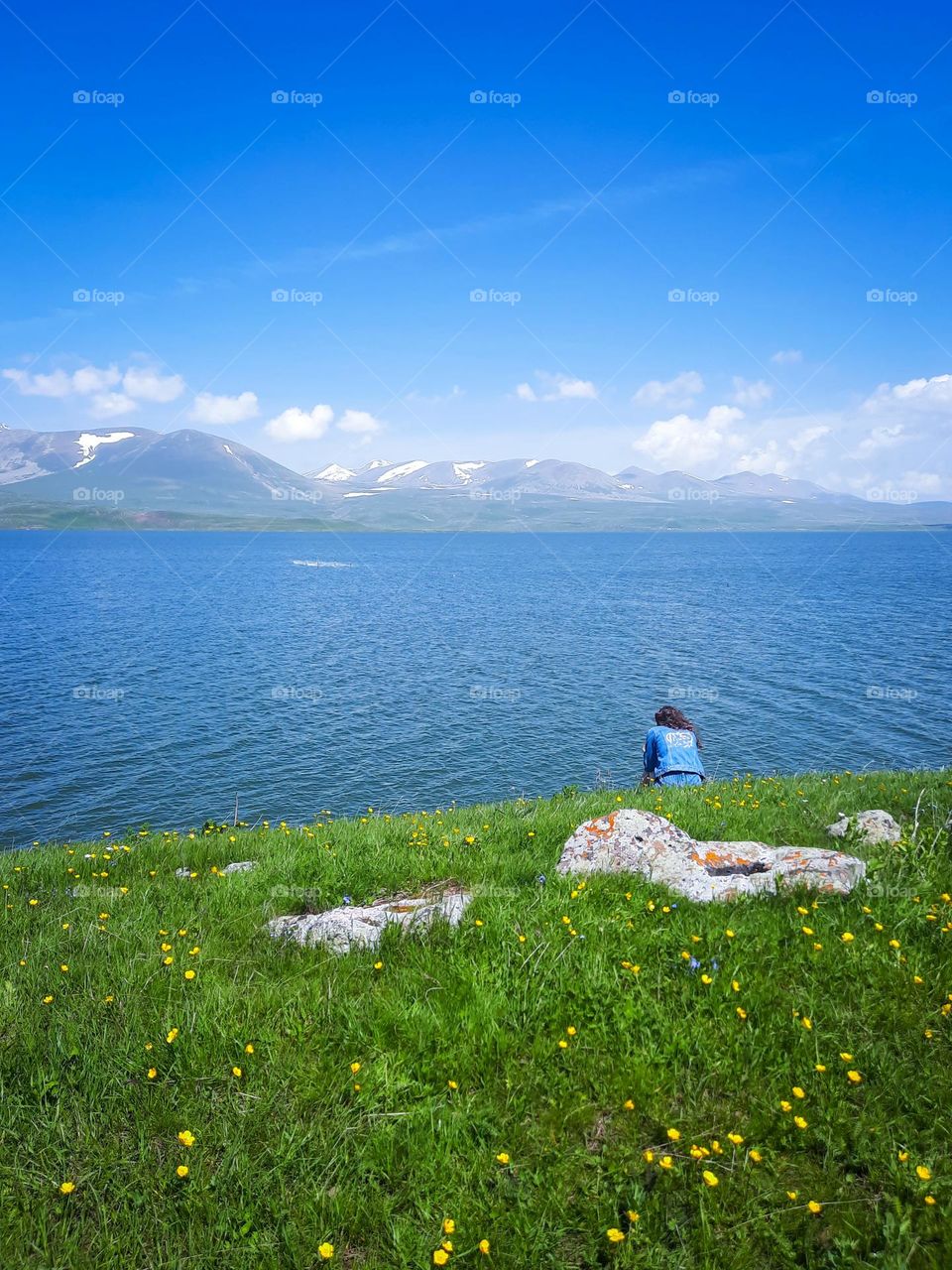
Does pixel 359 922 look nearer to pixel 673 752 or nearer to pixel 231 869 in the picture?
pixel 231 869

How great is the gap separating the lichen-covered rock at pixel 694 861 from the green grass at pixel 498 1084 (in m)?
0.34

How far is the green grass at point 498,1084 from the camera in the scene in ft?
13.6

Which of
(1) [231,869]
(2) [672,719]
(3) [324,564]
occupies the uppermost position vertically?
(2) [672,719]

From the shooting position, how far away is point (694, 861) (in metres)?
8.23

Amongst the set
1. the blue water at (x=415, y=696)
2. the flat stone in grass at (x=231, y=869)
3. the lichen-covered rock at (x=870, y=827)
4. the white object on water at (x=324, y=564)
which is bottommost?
the blue water at (x=415, y=696)

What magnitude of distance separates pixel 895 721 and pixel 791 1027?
39.3 metres

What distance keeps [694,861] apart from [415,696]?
38128mm

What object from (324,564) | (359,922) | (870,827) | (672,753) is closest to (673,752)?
(672,753)

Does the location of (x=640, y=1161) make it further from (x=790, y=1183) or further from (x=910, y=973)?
(x=910, y=973)

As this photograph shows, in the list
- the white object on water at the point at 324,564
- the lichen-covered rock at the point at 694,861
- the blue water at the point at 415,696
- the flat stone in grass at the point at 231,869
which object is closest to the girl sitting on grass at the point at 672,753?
the blue water at the point at 415,696

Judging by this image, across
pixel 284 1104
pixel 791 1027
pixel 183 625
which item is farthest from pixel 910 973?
pixel 183 625

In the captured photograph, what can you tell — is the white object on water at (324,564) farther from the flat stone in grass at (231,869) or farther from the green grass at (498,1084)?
the green grass at (498,1084)

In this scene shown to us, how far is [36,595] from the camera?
9550 centimetres

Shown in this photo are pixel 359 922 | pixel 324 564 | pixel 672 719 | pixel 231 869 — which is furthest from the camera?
pixel 324 564
